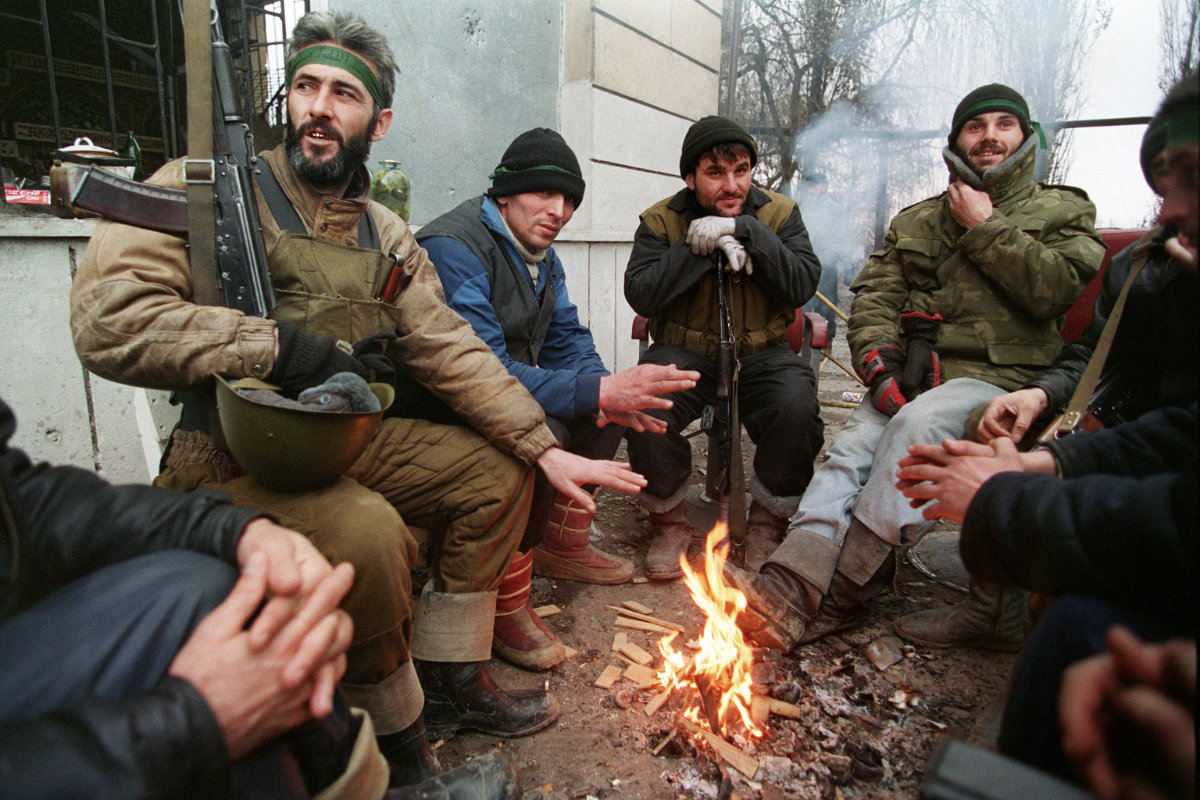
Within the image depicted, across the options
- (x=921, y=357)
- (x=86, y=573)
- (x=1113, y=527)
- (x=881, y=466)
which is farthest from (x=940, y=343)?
(x=86, y=573)

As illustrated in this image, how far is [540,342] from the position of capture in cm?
318

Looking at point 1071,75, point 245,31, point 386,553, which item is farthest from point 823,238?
point 386,553

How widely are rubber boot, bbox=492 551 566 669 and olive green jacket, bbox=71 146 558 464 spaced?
0.54 metres

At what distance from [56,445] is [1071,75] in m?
18.1

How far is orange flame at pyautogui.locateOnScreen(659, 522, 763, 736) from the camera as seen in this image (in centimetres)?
226

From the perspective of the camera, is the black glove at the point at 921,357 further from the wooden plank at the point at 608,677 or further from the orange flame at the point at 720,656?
the wooden plank at the point at 608,677

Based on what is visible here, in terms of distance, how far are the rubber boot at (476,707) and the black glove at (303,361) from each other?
1.03m

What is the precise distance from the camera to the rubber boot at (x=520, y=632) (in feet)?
8.58

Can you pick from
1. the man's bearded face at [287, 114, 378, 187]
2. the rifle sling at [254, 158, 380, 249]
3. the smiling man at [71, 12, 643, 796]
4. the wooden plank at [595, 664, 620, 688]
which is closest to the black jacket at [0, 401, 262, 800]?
the smiling man at [71, 12, 643, 796]

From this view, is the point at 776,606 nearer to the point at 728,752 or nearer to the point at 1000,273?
the point at 728,752

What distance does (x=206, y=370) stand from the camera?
1.83 m

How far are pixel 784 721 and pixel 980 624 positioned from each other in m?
0.99

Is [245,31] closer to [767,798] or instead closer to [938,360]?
[938,360]

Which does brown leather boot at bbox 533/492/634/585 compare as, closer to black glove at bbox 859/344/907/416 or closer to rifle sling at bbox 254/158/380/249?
black glove at bbox 859/344/907/416
